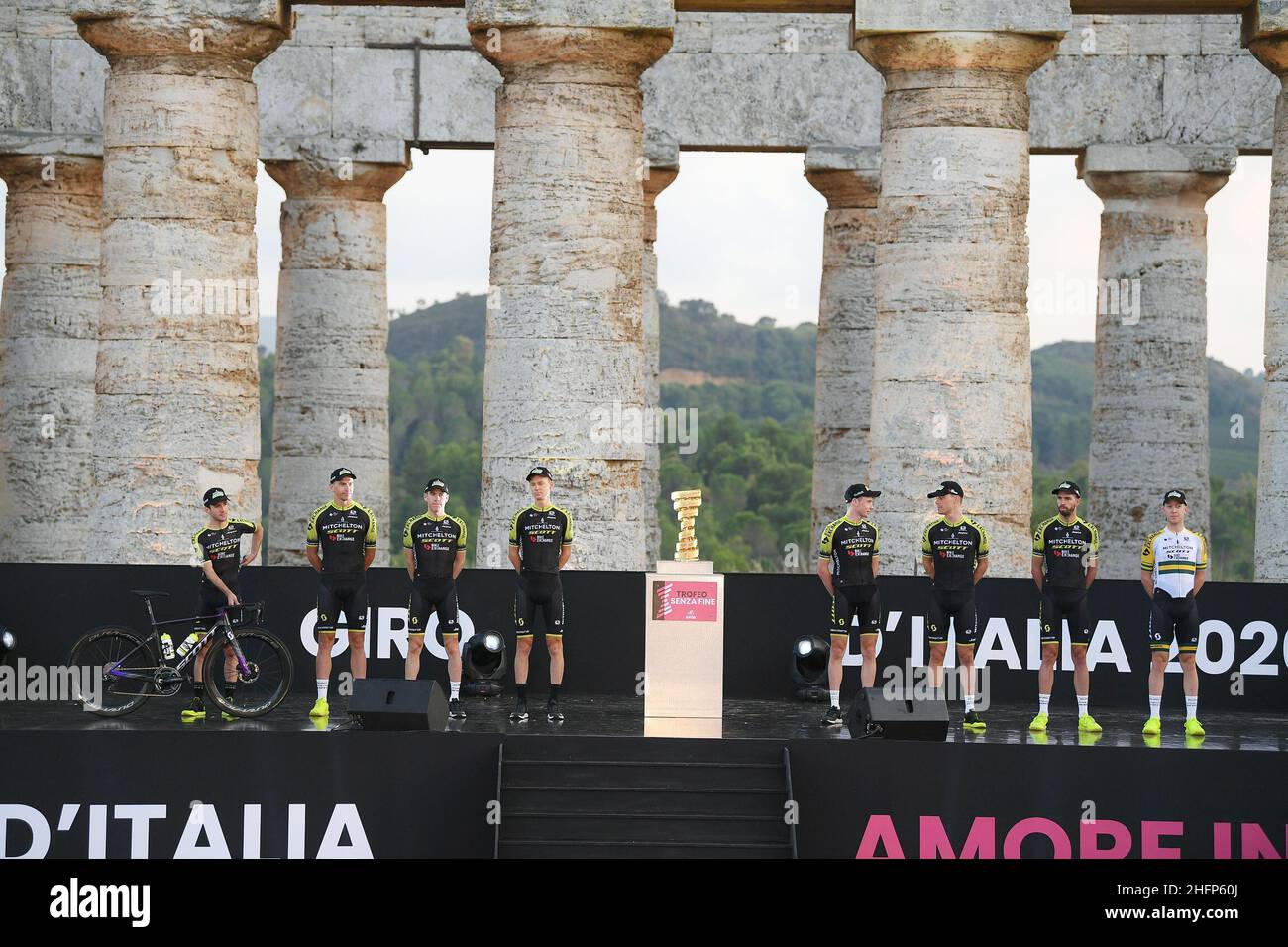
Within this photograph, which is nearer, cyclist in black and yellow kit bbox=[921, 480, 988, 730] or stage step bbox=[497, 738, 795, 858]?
stage step bbox=[497, 738, 795, 858]

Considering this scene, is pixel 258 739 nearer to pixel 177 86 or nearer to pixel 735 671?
pixel 735 671

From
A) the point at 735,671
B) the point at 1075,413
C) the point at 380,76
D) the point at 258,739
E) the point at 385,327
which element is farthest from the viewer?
the point at 1075,413

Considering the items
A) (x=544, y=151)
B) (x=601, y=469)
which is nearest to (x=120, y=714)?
(x=601, y=469)

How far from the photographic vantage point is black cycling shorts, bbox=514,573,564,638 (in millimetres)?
19000

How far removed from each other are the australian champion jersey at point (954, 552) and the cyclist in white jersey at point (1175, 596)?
5.08 ft

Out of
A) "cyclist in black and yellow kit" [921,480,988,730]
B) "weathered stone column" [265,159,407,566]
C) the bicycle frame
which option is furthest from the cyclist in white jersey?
"weathered stone column" [265,159,407,566]

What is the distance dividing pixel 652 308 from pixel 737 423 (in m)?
46.7

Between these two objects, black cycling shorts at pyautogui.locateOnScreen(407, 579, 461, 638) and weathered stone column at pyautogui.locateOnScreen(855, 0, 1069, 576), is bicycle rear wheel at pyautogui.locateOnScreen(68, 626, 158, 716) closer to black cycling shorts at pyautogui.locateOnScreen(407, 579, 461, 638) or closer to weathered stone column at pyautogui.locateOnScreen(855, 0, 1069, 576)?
black cycling shorts at pyautogui.locateOnScreen(407, 579, 461, 638)

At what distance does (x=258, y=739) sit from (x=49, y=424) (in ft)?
50.6

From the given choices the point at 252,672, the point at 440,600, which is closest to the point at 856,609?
the point at 440,600

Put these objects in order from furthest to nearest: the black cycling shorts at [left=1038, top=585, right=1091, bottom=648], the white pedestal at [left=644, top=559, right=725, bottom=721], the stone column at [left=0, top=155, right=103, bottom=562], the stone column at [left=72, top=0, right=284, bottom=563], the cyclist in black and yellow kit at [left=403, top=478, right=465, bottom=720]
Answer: the stone column at [left=0, top=155, right=103, bottom=562] → the stone column at [left=72, top=0, right=284, bottom=563] → the cyclist in black and yellow kit at [left=403, top=478, right=465, bottom=720] → the black cycling shorts at [left=1038, top=585, right=1091, bottom=648] → the white pedestal at [left=644, top=559, right=725, bottom=721]

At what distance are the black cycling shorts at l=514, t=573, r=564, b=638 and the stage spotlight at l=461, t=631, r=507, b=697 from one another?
156 cm

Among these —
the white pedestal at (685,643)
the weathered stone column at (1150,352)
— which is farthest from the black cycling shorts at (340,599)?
the weathered stone column at (1150,352)
